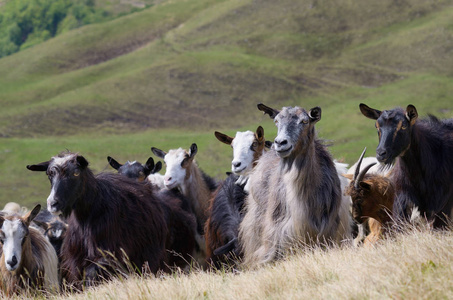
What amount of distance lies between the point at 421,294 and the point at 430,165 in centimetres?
360

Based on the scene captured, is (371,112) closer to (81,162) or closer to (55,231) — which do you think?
(81,162)

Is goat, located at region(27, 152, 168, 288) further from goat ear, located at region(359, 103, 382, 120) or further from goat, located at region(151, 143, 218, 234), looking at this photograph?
goat ear, located at region(359, 103, 382, 120)

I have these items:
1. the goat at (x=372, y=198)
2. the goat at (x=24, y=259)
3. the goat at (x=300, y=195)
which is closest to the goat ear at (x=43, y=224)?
the goat at (x=24, y=259)

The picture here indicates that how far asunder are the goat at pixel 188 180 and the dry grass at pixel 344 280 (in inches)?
210

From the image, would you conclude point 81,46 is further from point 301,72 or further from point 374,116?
point 374,116

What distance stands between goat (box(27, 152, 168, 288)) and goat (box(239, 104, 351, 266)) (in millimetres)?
1753

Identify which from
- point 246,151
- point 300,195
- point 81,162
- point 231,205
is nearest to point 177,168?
point 246,151

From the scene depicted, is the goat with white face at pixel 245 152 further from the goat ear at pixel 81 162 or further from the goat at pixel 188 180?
the goat ear at pixel 81 162

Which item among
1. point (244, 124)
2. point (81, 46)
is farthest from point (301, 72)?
point (81, 46)

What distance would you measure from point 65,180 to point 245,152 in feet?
10.9

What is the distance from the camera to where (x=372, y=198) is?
988 centimetres

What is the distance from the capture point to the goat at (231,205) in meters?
11.0

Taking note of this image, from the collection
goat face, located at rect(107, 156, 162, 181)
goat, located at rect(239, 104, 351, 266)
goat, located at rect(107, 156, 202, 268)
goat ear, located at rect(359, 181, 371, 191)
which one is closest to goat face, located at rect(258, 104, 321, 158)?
goat, located at rect(239, 104, 351, 266)

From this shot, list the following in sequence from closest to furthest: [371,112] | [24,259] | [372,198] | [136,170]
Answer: [371,112]
[372,198]
[24,259]
[136,170]
